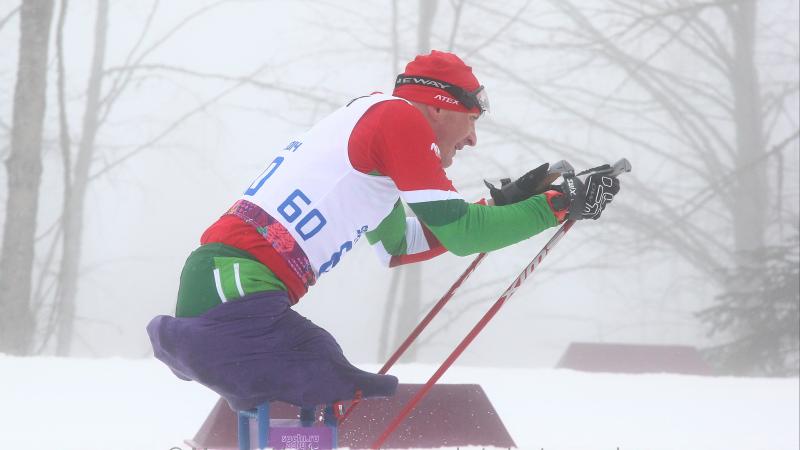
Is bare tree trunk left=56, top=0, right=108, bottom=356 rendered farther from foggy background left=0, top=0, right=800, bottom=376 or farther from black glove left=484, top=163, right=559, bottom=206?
black glove left=484, top=163, right=559, bottom=206

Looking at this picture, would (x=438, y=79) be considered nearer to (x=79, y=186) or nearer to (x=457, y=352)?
(x=457, y=352)

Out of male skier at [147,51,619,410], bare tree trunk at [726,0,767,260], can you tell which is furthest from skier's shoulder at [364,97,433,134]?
bare tree trunk at [726,0,767,260]

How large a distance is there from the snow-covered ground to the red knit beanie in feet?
5.46

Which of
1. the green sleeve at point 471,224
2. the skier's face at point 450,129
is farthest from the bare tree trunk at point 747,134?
the green sleeve at point 471,224

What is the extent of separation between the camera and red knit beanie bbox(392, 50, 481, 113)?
6.54ft

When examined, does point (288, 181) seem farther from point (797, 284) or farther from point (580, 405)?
point (797, 284)

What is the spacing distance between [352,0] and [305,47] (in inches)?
39.5

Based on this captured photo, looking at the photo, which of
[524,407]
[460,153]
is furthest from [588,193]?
[460,153]

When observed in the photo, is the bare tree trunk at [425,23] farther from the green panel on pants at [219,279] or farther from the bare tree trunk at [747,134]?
the green panel on pants at [219,279]

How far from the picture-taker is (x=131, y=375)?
4.30 metres

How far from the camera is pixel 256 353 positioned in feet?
5.44

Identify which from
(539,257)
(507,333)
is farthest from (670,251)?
(539,257)

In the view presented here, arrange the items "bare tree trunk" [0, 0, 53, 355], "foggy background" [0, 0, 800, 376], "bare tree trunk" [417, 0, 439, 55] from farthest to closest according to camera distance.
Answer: "foggy background" [0, 0, 800, 376] < "bare tree trunk" [417, 0, 439, 55] < "bare tree trunk" [0, 0, 53, 355]

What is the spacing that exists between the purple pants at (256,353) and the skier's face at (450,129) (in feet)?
1.91
